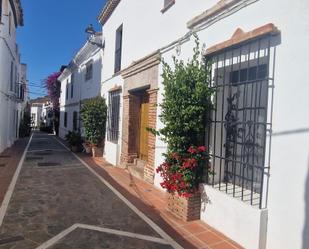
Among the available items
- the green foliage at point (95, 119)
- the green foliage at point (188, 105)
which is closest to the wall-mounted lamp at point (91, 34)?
the green foliage at point (95, 119)

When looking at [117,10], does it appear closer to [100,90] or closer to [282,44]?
[100,90]

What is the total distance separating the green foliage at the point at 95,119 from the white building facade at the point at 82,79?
1.62 metres

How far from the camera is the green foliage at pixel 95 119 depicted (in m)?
12.6

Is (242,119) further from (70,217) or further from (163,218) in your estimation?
(70,217)

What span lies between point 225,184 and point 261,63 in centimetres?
220

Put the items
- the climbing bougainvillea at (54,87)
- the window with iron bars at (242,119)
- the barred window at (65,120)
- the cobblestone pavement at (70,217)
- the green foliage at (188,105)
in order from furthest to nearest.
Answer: the climbing bougainvillea at (54,87) < the barred window at (65,120) < the green foliage at (188,105) < the cobblestone pavement at (70,217) < the window with iron bars at (242,119)

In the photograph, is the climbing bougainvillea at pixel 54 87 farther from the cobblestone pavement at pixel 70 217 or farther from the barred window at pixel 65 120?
the cobblestone pavement at pixel 70 217

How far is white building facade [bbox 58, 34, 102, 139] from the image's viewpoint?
14.8m

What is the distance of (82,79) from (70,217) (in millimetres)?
14312

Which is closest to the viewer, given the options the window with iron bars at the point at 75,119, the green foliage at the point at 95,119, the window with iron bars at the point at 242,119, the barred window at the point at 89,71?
the window with iron bars at the point at 242,119

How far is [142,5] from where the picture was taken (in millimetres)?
8859

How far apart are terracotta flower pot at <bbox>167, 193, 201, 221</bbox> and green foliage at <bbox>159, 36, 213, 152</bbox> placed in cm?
89

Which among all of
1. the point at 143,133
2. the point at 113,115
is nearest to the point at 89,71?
the point at 113,115

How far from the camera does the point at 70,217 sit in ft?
16.7
